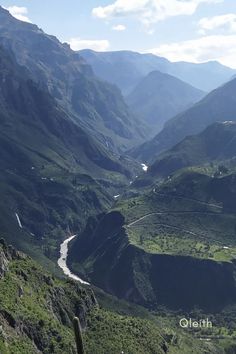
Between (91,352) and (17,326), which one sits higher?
(17,326)

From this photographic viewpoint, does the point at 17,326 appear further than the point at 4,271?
No

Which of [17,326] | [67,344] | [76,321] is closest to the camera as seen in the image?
[76,321]

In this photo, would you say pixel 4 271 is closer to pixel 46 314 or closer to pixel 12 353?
pixel 46 314

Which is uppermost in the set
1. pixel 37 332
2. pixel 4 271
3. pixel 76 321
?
pixel 76 321

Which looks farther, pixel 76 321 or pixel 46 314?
pixel 46 314

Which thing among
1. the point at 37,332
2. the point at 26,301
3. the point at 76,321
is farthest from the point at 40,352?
the point at 76,321

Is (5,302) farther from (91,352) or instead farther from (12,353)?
(91,352)

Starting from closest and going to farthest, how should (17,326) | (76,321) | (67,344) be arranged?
(76,321) < (17,326) < (67,344)

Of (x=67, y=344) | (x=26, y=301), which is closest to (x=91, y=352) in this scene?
(x=67, y=344)

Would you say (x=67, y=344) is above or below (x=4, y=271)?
below
